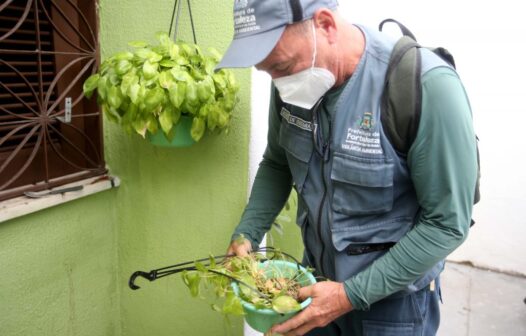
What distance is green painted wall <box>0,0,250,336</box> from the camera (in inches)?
63.6

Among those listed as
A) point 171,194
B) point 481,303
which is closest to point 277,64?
point 171,194

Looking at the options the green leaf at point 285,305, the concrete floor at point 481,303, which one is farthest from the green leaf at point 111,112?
the concrete floor at point 481,303

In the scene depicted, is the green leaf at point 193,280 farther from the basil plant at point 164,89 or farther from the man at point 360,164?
the basil plant at point 164,89

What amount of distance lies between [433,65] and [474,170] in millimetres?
251

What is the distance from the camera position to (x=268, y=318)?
1.05 m

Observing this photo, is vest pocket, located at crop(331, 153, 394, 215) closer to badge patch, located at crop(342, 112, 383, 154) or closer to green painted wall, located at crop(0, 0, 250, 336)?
badge patch, located at crop(342, 112, 383, 154)

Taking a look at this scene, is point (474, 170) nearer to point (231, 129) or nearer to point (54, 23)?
point (231, 129)

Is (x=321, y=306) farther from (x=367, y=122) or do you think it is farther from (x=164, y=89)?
(x=164, y=89)

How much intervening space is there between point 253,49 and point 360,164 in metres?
0.38

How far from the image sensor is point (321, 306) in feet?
3.43

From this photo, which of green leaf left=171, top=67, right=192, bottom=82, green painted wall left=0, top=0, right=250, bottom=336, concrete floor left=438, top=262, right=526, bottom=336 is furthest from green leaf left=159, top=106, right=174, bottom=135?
concrete floor left=438, top=262, right=526, bottom=336

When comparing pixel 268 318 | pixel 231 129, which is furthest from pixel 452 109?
pixel 231 129

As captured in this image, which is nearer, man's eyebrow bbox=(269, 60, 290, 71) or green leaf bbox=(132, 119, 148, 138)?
man's eyebrow bbox=(269, 60, 290, 71)

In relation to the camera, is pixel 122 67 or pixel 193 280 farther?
pixel 122 67
